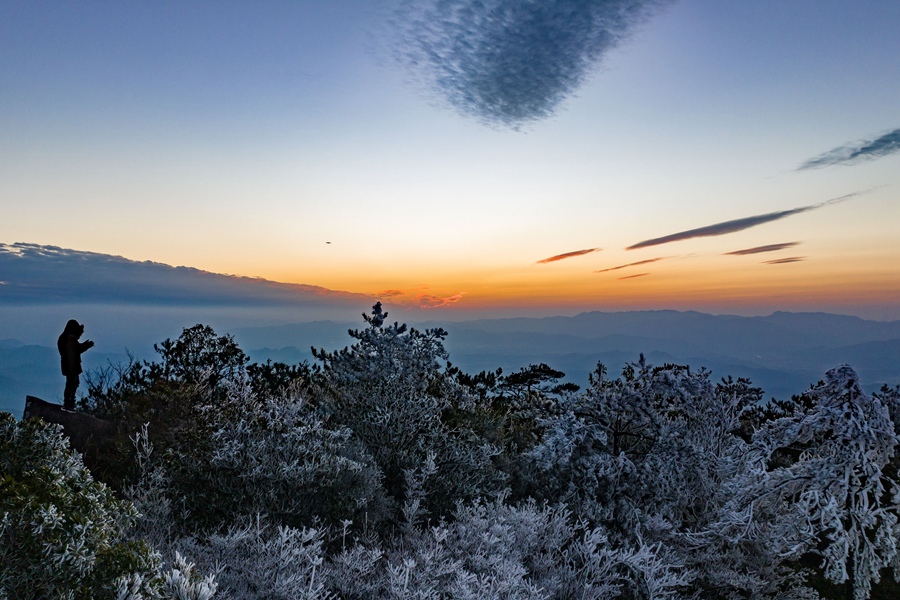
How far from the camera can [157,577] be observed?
3521 mm

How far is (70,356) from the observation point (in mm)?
11305

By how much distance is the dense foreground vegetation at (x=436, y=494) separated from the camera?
4246mm

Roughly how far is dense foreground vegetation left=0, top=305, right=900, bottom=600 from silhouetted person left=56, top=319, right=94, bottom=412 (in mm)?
1517

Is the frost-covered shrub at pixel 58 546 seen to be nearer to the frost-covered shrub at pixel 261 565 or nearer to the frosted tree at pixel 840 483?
the frost-covered shrub at pixel 261 565

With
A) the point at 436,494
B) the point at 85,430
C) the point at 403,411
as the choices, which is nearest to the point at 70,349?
the point at 85,430

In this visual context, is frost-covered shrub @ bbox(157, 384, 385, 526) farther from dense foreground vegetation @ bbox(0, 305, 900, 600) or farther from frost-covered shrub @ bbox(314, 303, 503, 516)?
frost-covered shrub @ bbox(314, 303, 503, 516)

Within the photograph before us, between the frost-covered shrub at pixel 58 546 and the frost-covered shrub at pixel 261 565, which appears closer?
the frost-covered shrub at pixel 58 546

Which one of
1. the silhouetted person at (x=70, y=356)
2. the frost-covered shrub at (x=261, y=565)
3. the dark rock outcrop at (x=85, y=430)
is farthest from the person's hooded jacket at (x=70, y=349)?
the frost-covered shrub at (x=261, y=565)

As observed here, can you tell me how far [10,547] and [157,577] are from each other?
0.89 m

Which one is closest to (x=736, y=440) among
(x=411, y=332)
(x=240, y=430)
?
(x=411, y=332)

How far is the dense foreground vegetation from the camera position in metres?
4.25

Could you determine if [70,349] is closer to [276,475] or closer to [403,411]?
[276,475]

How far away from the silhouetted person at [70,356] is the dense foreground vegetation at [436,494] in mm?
1517

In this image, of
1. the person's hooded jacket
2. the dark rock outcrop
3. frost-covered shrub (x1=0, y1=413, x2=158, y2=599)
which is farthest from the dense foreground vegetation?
the person's hooded jacket
